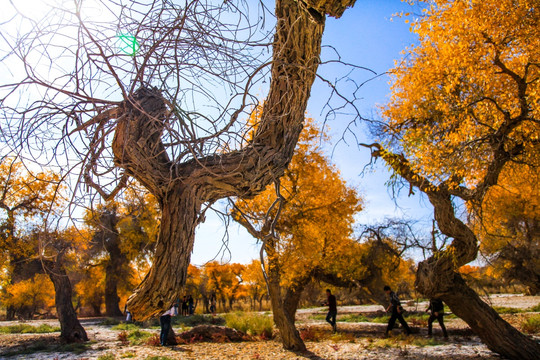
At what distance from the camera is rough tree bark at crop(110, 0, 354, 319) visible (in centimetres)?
218

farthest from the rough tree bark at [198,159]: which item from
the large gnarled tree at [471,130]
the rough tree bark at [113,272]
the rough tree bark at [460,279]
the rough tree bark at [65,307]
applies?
the rough tree bark at [113,272]

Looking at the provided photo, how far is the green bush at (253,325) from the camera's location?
12328 mm

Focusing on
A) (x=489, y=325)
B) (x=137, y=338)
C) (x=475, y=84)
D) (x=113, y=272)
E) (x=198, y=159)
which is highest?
(x=475, y=84)

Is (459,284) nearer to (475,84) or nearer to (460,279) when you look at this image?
(460,279)

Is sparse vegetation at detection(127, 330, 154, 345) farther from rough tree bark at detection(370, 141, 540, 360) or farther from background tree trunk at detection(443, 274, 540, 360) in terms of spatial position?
background tree trunk at detection(443, 274, 540, 360)

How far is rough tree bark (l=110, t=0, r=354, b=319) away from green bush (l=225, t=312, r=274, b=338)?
35.8ft

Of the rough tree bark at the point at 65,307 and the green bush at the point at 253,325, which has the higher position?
the rough tree bark at the point at 65,307

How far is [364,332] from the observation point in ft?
42.5

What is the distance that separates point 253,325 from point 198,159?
11.7 m

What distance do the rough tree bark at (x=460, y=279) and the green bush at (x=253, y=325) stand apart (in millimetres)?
6294

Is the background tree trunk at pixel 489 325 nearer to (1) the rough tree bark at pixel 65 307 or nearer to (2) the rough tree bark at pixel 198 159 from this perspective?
(2) the rough tree bark at pixel 198 159

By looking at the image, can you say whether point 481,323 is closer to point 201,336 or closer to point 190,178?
point 190,178

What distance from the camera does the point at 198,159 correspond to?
2367 millimetres

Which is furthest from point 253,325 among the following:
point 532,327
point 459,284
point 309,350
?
point 532,327
